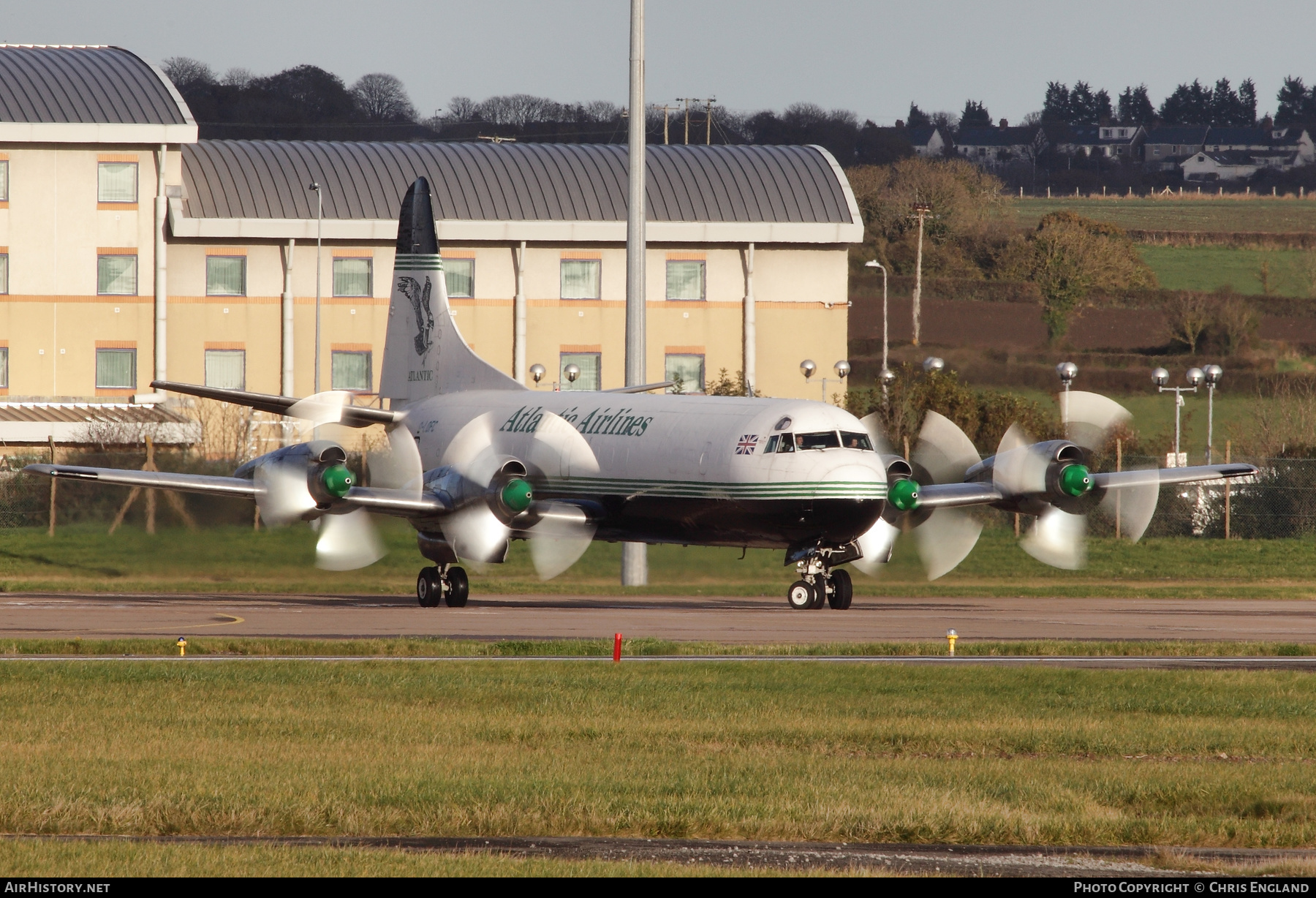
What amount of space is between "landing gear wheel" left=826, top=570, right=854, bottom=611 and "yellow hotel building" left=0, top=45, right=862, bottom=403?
36722mm

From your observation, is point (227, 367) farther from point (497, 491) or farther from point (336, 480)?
point (497, 491)

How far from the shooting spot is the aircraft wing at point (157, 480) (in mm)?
31969

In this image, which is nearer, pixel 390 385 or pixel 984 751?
pixel 984 751

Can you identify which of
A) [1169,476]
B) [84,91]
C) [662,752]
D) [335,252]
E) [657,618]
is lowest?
[657,618]

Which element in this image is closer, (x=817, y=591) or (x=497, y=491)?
(x=817, y=591)

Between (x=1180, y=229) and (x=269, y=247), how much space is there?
93.4 meters

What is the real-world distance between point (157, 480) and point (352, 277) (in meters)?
39.1

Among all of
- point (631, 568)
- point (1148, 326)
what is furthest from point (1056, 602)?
point (1148, 326)

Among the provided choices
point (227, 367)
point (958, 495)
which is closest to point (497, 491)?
point (958, 495)

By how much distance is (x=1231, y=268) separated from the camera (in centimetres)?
12225

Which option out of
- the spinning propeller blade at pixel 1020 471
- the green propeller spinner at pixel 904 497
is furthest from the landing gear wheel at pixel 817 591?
the spinning propeller blade at pixel 1020 471

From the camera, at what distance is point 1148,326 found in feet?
336

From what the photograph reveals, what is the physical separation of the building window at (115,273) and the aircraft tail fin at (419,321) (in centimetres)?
3041

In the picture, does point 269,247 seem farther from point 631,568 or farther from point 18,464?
point 631,568
